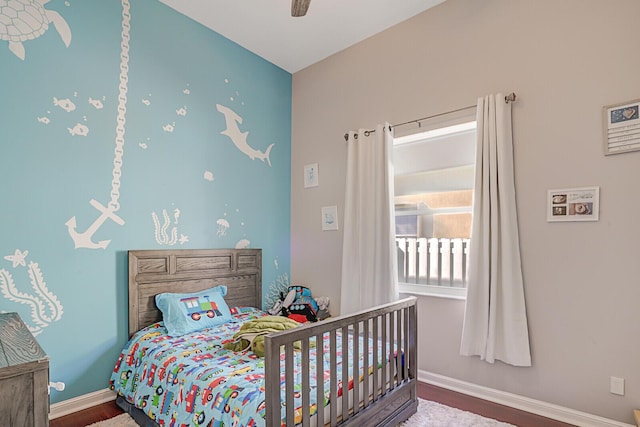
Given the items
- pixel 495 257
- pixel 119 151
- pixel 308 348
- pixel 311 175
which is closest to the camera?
pixel 308 348

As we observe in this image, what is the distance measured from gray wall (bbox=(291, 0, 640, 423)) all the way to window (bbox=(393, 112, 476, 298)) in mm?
178

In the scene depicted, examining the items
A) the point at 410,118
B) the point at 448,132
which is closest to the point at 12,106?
the point at 410,118

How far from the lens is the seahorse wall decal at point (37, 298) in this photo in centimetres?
208

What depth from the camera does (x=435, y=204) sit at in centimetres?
299

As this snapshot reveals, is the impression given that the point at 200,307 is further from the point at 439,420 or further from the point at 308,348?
the point at 439,420

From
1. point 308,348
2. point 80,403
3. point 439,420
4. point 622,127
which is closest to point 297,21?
point 622,127

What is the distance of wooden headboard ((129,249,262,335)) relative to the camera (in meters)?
2.61

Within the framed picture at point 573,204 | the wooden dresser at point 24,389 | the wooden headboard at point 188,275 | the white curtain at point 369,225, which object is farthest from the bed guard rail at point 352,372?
the wooden headboard at point 188,275

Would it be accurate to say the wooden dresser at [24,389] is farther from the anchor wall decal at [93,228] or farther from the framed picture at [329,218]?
the framed picture at [329,218]

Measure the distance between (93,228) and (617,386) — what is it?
358 centimetres

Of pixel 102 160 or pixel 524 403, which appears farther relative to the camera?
pixel 102 160

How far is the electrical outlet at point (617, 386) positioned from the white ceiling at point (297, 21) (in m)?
2.98

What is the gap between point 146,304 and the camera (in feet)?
8.71

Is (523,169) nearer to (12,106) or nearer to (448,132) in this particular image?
(448,132)
